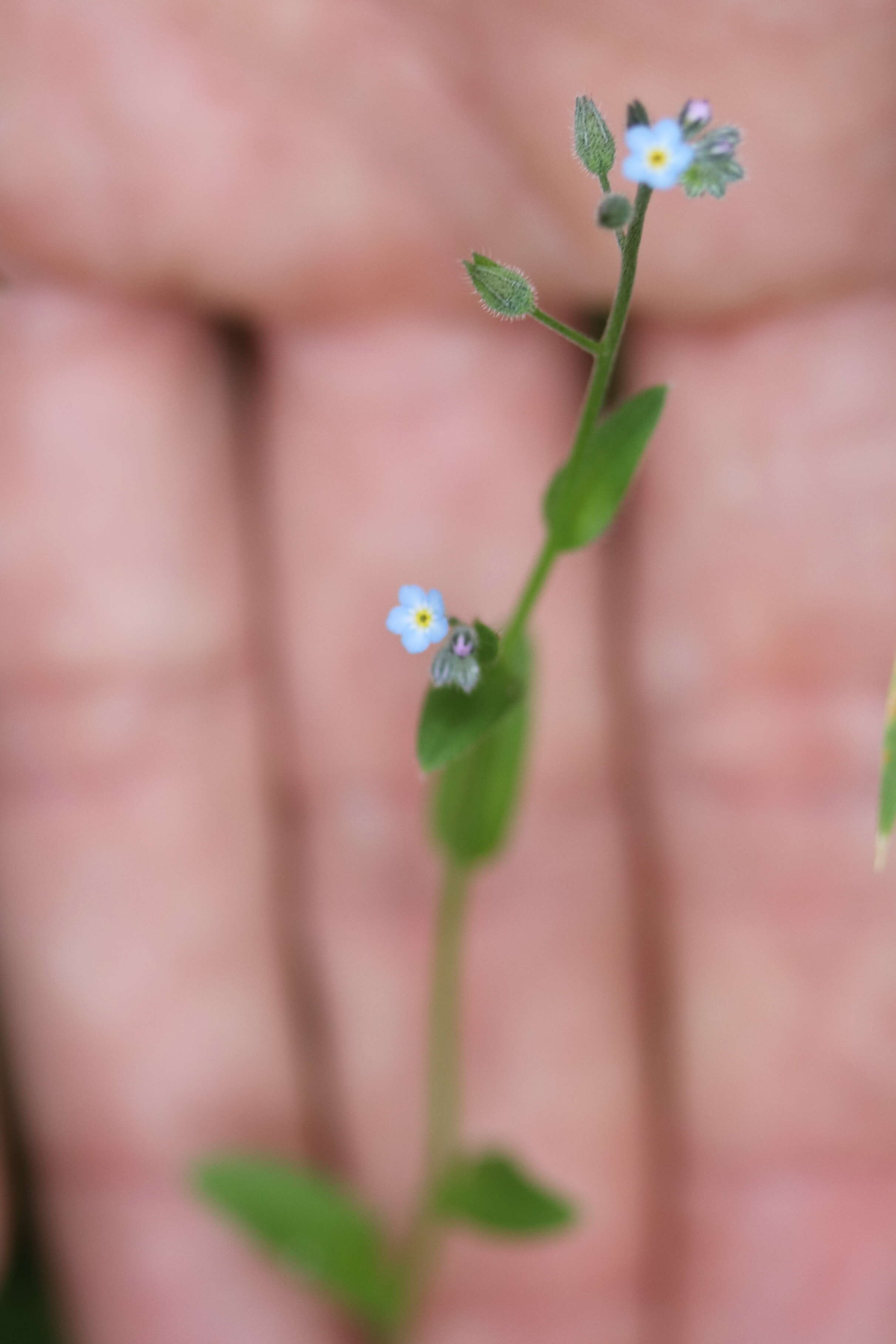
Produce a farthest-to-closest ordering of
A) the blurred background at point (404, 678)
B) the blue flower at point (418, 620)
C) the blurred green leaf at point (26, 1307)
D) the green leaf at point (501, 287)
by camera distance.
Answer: the blurred green leaf at point (26, 1307), the blurred background at point (404, 678), the blue flower at point (418, 620), the green leaf at point (501, 287)

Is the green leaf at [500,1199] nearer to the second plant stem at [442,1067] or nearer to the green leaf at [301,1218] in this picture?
the second plant stem at [442,1067]

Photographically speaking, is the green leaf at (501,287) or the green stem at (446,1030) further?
the green stem at (446,1030)

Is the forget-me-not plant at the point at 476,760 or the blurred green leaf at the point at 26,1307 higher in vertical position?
the forget-me-not plant at the point at 476,760

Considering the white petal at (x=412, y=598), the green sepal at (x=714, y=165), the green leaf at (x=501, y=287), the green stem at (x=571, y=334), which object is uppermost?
the green sepal at (x=714, y=165)

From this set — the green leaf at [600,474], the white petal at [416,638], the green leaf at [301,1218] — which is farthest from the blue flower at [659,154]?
the green leaf at [301,1218]

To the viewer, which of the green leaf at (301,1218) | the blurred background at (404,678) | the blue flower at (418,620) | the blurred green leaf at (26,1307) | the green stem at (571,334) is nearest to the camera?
the green stem at (571,334)

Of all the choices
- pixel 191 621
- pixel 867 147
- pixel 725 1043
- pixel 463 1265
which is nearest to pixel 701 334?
pixel 867 147

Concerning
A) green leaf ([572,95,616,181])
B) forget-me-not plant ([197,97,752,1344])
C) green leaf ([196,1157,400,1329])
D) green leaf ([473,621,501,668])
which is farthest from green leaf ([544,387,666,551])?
green leaf ([196,1157,400,1329])

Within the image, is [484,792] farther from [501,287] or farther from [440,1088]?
[440,1088]
